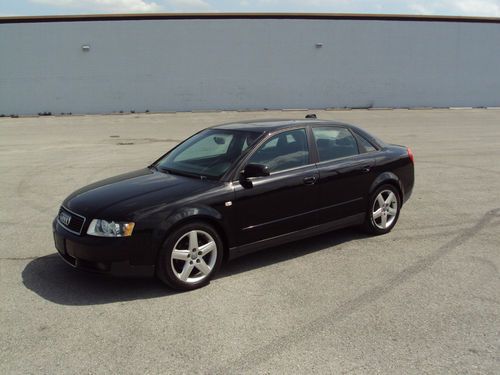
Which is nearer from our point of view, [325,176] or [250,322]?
[250,322]

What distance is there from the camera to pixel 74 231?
4.27 metres

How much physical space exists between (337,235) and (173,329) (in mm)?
2909

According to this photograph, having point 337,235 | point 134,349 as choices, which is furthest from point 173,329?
point 337,235

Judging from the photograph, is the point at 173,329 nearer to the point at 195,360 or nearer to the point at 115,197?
the point at 195,360

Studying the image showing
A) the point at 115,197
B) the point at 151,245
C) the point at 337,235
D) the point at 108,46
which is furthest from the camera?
the point at 108,46

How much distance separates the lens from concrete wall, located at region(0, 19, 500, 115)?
28.4 meters

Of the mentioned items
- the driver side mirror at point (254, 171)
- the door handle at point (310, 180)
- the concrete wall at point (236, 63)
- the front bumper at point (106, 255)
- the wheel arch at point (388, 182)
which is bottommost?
the front bumper at point (106, 255)

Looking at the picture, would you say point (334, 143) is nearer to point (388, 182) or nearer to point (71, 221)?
point (388, 182)

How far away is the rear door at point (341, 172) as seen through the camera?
528cm

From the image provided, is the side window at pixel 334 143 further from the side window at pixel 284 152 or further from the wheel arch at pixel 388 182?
the wheel arch at pixel 388 182

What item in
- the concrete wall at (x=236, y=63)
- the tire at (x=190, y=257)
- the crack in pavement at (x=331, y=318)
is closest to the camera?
the crack in pavement at (x=331, y=318)

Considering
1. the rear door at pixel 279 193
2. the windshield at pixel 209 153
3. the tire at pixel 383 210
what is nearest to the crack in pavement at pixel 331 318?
the tire at pixel 383 210

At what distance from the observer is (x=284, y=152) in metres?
5.13

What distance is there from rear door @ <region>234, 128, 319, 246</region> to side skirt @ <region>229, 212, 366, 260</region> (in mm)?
51
